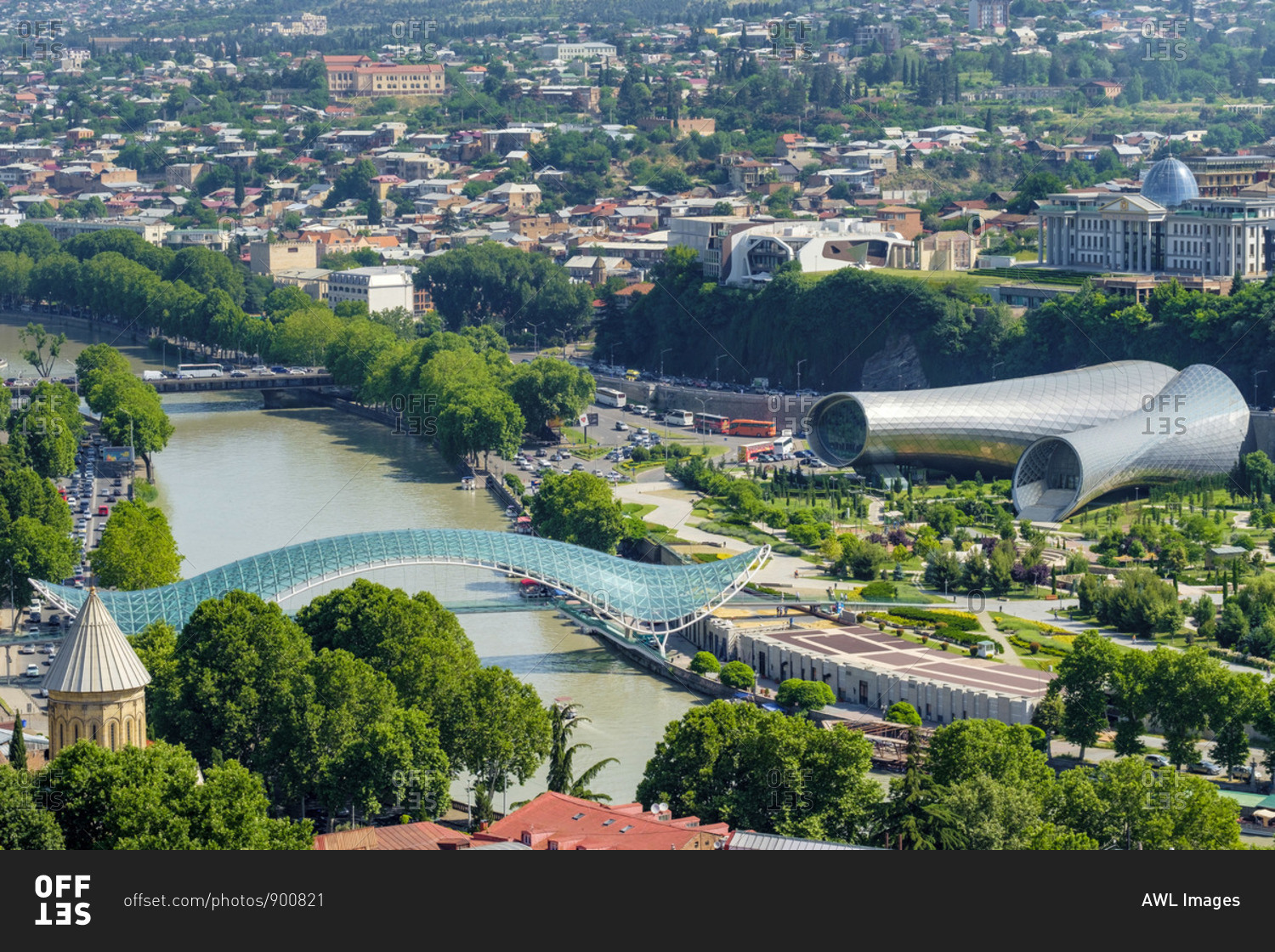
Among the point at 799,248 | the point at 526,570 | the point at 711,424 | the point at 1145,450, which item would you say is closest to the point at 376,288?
the point at 799,248

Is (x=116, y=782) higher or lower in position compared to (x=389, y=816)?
higher

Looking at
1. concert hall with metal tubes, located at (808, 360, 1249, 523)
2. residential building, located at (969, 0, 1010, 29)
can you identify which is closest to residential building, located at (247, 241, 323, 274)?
concert hall with metal tubes, located at (808, 360, 1249, 523)

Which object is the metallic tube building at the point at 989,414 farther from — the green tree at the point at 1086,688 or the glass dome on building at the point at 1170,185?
the green tree at the point at 1086,688

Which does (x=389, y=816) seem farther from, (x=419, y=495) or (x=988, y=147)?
(x=988, y=147)

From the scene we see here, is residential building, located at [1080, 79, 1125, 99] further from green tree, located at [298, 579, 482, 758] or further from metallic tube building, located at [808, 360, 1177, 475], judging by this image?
green tree, located at [298, 579, 482, 758]

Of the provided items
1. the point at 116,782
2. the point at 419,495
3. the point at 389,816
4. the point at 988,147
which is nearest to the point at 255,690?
the point at 389,816

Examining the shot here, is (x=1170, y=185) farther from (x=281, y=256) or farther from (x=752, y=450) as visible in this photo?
(x=281, y=256)

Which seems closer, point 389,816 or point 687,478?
point 389,816

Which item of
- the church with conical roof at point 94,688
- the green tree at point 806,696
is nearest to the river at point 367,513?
the green tree at point 806,696
